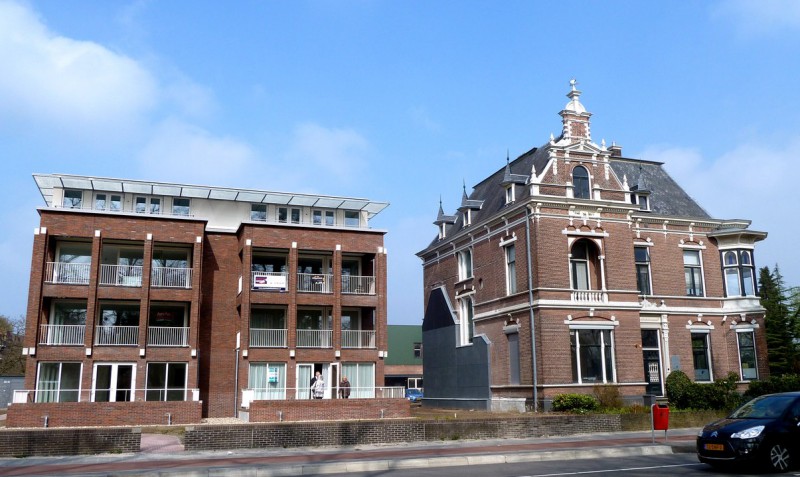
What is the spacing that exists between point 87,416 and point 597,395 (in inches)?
860

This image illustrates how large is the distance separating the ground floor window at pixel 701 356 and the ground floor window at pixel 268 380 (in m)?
21.8

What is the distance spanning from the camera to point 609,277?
1309 inches

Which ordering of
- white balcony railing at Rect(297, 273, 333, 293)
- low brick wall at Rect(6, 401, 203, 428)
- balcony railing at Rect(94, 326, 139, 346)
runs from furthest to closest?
white balcony railing at Rect(297, 273, 333, 293)
balcony railing at Rect(94, 326, 139, 346)
low brick wall at Rect(6, 401, 203, 428)

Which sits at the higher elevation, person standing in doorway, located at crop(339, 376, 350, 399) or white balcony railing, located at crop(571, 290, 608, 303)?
white balcony railing, located at crop(571, 290, 608, 303)

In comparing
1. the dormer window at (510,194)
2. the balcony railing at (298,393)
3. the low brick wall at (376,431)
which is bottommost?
the low brick wall at (376,431)

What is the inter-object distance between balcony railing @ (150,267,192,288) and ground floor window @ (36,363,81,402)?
16.5 feet

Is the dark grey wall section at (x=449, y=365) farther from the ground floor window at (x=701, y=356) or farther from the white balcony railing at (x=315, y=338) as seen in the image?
the ground floor window at (x=701, y=356)

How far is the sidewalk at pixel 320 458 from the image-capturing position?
50.6ft

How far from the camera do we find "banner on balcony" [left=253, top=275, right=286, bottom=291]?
33188 mm

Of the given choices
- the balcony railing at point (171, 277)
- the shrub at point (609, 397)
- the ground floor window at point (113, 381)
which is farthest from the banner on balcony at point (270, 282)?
the shrub at point (609, 397)

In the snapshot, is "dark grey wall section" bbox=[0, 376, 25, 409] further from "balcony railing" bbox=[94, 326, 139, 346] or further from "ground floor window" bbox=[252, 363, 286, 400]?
"ground floor window" bbox=[252, 363, 286, 400]

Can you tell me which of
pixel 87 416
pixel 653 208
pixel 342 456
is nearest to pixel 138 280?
pixel 87 416

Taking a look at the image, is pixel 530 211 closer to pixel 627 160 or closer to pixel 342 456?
pixel 627 160

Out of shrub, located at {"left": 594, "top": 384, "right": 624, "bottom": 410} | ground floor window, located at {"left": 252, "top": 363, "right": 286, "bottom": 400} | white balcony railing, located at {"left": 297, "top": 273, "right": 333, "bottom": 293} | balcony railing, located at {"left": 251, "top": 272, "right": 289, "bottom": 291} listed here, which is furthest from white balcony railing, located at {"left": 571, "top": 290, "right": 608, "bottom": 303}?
ground floor window, located at {"left": 252, "top": 363, "right": 286, "bottom": 400}
